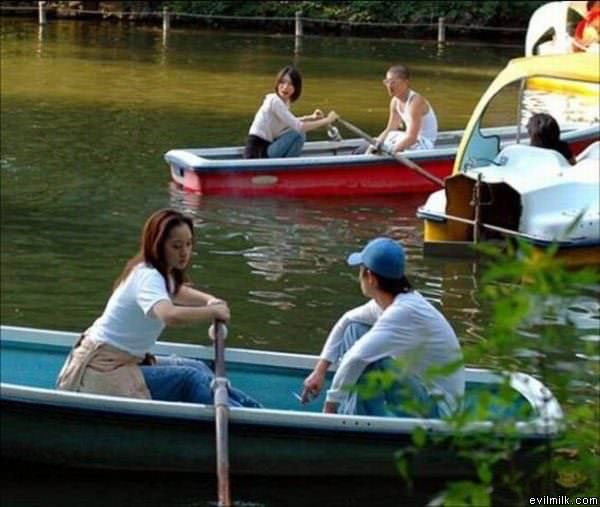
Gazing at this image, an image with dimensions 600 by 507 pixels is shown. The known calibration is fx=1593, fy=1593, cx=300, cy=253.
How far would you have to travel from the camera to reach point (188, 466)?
287 inches

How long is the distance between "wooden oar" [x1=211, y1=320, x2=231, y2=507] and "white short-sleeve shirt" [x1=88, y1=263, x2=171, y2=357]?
0.30 meters

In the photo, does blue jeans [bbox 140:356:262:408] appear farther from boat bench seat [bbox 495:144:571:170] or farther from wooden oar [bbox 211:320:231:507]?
boat bench seat [bbox 495:144:571:170]

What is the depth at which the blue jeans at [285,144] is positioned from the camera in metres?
14.6

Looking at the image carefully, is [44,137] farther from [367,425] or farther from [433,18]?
[433,18]

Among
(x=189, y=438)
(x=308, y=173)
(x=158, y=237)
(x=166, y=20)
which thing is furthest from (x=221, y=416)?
(x=166, y=20)

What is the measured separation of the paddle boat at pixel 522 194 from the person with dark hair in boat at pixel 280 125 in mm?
2055

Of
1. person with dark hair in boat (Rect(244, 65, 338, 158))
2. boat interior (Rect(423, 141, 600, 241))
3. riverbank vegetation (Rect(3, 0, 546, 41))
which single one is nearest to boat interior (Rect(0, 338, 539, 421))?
boat interior (Rect(423, 141, 600, 241))

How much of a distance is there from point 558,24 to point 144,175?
12747 millimetres

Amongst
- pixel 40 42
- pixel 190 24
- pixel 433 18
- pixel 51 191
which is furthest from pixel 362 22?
pixel 51 191

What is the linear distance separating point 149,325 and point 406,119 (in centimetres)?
793

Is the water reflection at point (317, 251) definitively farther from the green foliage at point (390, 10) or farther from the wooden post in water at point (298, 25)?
the green foliage at point (390, 10)

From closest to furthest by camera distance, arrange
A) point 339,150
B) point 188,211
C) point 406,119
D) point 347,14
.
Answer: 1. point 188,211
2. point 406,119
3. point 339,150
4. point 347,14

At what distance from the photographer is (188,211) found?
14.1 meters

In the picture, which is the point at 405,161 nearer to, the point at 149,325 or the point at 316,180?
the point at 316,180
